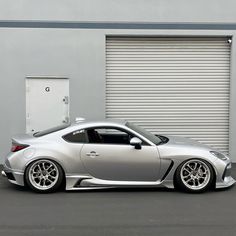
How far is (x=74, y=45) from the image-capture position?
11172 millimetres

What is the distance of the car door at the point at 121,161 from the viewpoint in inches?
304

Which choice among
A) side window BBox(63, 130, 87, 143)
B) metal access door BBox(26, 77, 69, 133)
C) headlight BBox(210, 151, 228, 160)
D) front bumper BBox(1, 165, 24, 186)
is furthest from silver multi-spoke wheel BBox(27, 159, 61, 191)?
metal access door BBox(26, 77, 69, 133)

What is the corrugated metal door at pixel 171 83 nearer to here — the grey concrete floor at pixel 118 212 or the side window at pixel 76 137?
the side window at pixel 76 137

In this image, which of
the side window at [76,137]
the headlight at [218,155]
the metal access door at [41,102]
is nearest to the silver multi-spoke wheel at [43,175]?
the side window at [76,137]

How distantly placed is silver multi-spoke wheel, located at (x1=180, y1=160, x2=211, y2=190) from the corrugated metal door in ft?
13.0

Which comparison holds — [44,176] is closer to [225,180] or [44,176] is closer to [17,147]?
[17,147]

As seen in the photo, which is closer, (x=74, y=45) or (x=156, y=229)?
(x=156, y=229)

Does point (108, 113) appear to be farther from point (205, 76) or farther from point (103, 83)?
point (205, 76)

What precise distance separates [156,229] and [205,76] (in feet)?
22.4

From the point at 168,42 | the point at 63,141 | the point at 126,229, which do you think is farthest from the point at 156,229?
the point at 168,42

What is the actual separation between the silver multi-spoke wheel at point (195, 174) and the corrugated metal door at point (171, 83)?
13.0ft

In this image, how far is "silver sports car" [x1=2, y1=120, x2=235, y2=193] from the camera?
7.72 m

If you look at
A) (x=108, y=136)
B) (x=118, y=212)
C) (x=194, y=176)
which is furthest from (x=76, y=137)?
(x=194, y=176)

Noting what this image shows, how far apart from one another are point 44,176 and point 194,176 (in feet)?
9.07
